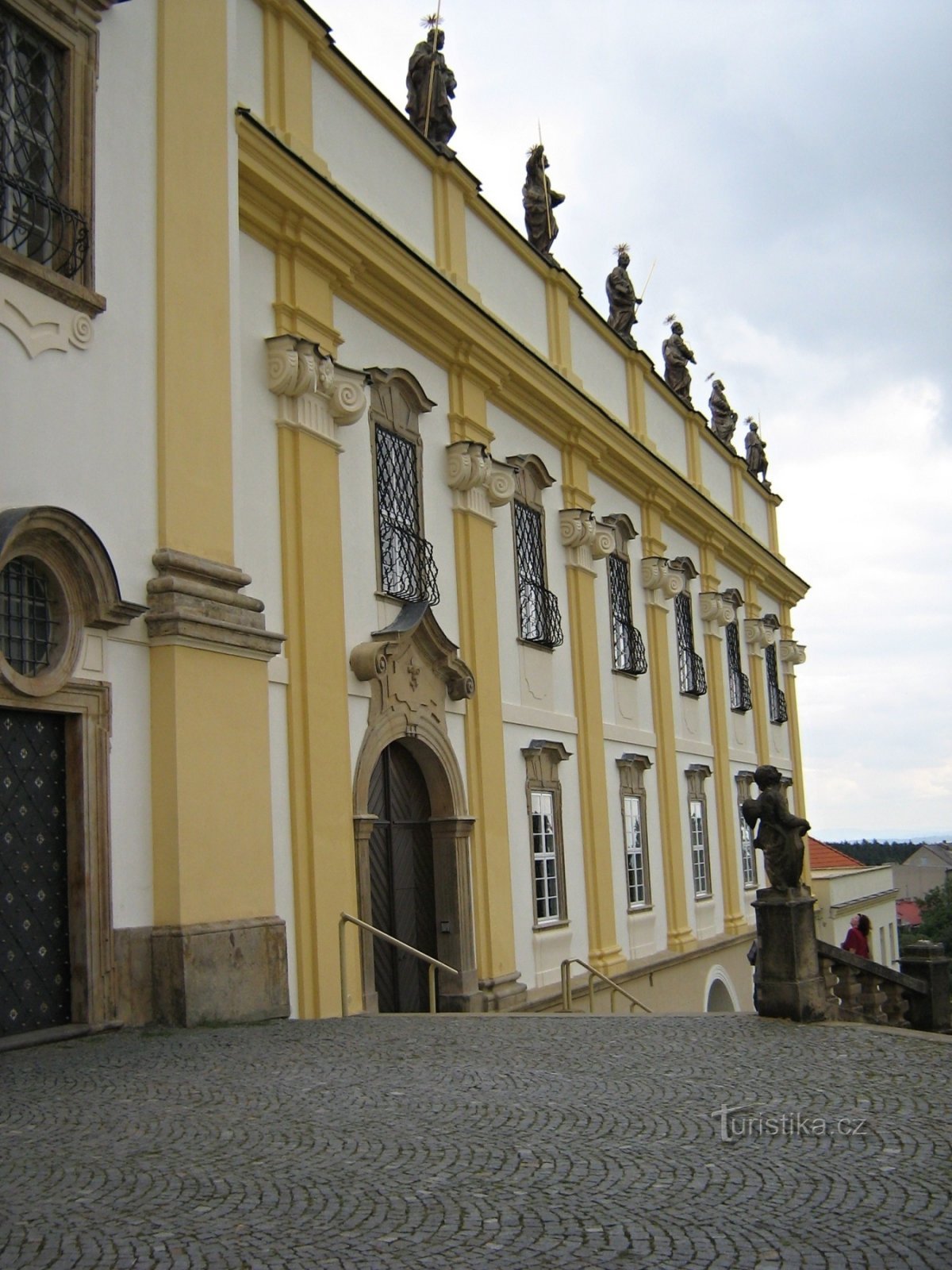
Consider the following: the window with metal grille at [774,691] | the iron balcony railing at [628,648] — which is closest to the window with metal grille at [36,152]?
the iron balcony railing at [628,648]

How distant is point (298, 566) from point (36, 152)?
14.3 feet

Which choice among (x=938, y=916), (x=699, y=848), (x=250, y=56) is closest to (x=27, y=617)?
(x=250, y=56)

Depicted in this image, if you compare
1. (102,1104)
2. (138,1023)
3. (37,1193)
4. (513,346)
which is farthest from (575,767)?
(37,1193)

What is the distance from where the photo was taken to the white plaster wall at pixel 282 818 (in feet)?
37.9

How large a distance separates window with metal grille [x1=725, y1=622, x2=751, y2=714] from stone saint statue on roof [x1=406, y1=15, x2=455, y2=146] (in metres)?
13.7

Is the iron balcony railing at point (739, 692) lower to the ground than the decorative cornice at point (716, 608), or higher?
lower

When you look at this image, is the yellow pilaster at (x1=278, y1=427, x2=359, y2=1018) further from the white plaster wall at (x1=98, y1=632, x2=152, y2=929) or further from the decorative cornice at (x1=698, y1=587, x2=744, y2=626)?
the decorative cornice at (x1=698, y1=587, x2=744, y2=626)

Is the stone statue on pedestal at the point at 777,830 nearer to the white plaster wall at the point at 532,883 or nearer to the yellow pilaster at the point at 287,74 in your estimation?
the white plaster wall at the point at 532,883

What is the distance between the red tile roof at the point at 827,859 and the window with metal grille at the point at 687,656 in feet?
62.5

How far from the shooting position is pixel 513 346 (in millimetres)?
17141

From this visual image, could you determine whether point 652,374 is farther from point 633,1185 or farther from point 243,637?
point 633,1185

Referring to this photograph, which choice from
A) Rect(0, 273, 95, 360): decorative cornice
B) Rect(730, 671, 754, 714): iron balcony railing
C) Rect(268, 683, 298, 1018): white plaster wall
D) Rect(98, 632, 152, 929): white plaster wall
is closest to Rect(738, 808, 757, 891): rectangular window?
Rect(730, 671, 754, 714): iron balcony railing

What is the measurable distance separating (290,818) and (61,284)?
5.01 metres

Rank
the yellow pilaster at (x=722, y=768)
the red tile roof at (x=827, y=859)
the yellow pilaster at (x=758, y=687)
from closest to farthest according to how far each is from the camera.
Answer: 1. the yellow pilaster at (x=722, y=768)
2. the yellow pilaster at (x=758, y=687)
3. the red tile roof at (x=827, y=859)
